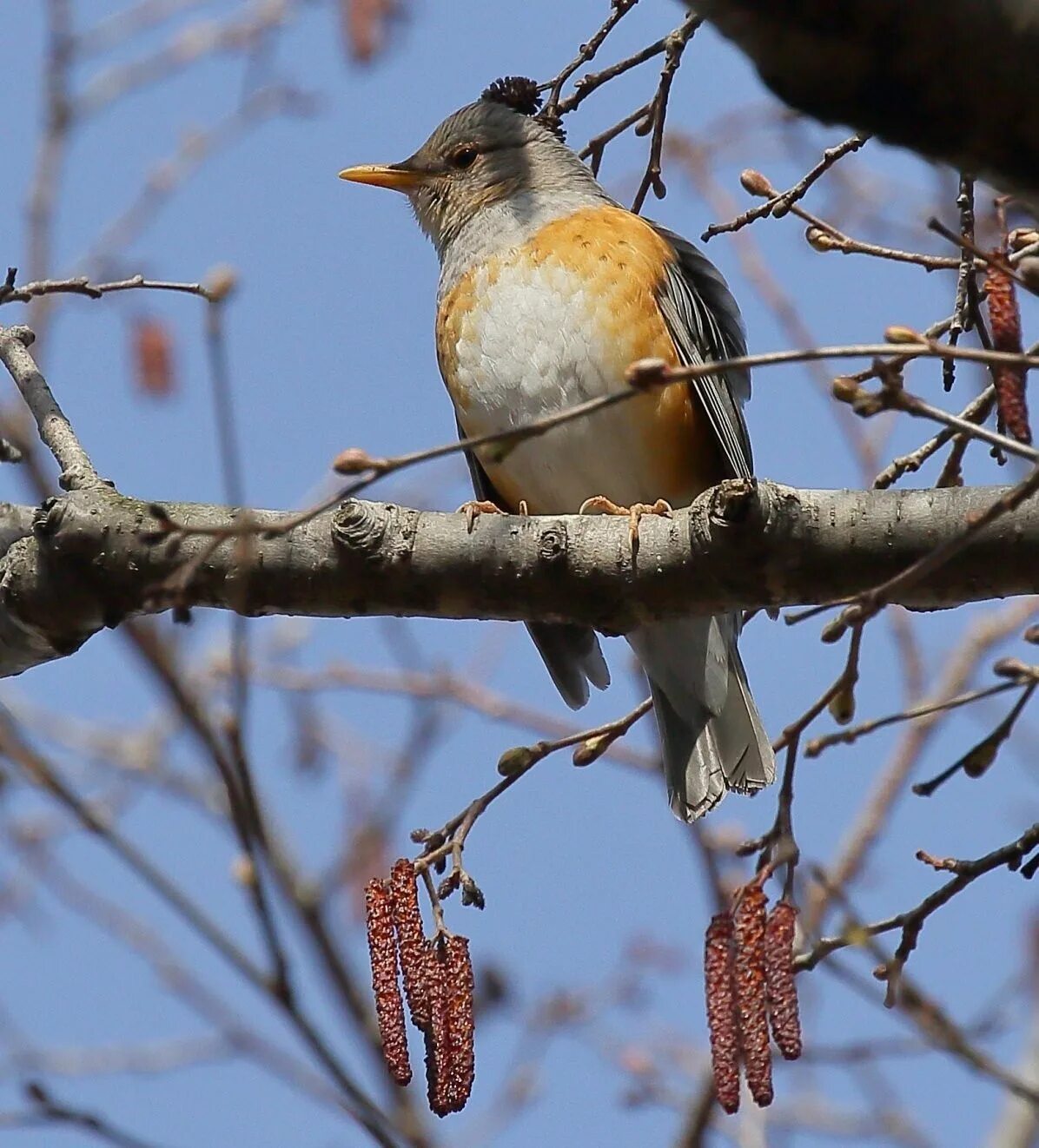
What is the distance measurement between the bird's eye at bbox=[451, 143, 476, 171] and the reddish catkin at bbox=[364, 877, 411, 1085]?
11.6 feet

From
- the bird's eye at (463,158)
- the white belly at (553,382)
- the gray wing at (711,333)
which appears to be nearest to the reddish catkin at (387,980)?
the white belly at (553,382)

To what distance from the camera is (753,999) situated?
2.36 meters

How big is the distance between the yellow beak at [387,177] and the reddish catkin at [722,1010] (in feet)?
12.0

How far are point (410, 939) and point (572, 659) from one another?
199cm

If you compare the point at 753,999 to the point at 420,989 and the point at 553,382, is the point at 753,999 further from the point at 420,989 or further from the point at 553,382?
the point at 553,382

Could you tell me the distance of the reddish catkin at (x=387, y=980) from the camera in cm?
233

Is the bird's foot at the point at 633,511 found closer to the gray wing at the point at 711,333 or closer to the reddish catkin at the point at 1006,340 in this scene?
the gray wing at the point at 711,333

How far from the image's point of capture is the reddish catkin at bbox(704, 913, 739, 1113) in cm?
230

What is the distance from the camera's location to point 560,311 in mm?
4254

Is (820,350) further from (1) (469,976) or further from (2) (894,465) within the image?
(2) (894,465)

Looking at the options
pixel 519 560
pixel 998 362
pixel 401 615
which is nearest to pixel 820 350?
pixel 998 362

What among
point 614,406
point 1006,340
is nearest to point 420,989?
point 1006,340

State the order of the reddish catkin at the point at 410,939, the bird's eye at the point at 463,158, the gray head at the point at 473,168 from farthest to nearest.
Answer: the bird's eye at the point at 463,158
the gray head at the point at 473,168
the reddish catkin at the point at 410,939

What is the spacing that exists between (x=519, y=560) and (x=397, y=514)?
243 millimetres
